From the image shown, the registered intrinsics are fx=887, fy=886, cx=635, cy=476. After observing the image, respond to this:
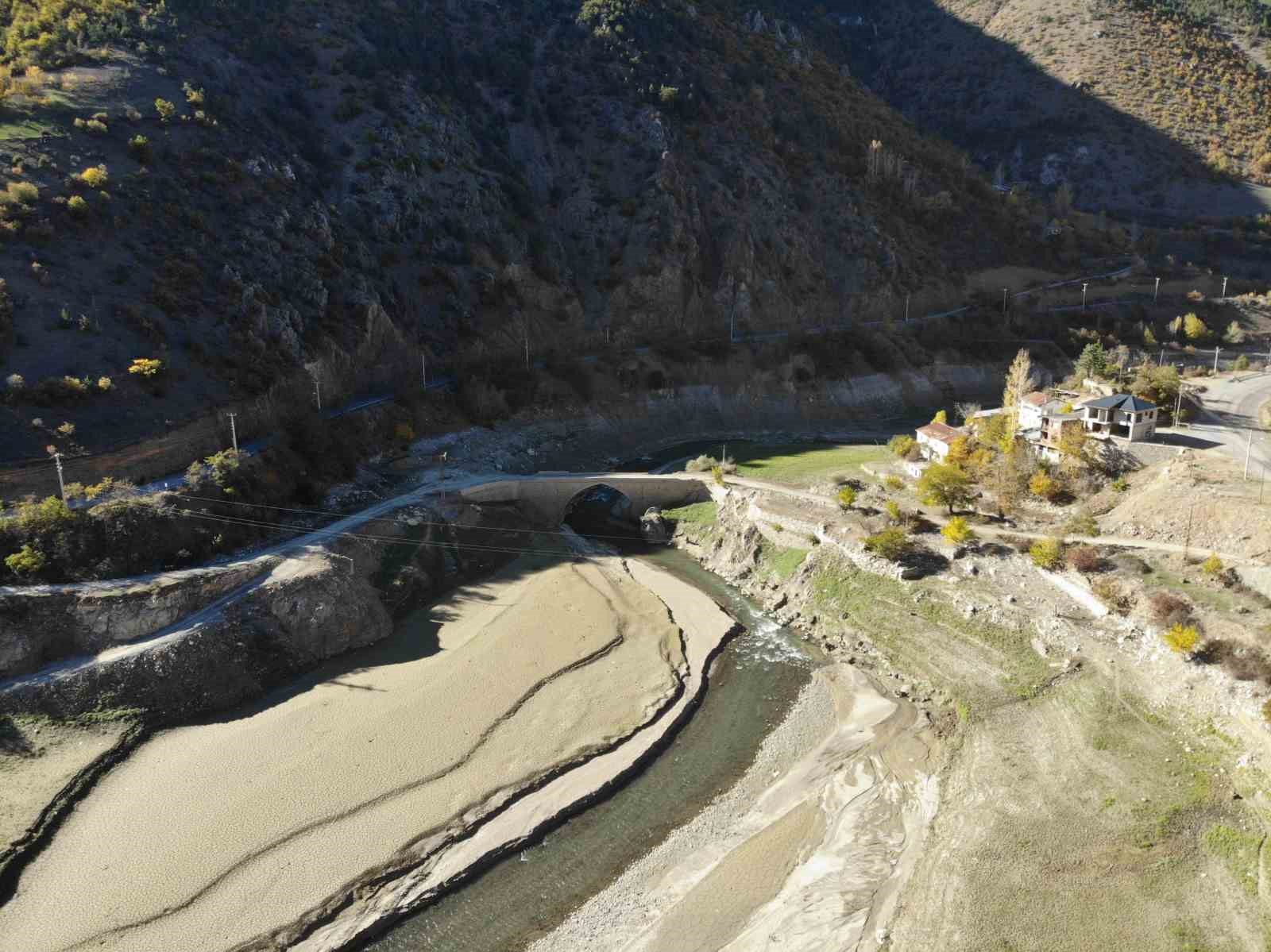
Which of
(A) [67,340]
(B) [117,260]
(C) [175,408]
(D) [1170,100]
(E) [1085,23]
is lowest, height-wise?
(C) [175,408]

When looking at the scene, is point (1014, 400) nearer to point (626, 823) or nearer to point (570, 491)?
point (570, 491)

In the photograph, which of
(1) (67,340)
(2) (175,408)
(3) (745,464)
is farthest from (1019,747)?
(1) (67,340)

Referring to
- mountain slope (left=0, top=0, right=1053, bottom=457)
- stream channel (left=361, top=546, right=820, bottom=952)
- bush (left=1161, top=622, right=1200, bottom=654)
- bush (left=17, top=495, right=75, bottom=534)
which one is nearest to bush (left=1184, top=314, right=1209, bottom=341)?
mountain slope (left=0, top=0, right=1053, bottom=457)

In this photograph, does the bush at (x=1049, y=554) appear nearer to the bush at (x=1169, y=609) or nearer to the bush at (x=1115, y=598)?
the bush at (x=1115, y=598)

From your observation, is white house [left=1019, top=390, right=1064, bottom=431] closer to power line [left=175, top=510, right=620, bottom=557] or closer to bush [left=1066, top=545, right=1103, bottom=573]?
bush [left=1066, top=545, right=1103, bottom=573]

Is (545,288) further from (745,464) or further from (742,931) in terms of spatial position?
(742,931)
